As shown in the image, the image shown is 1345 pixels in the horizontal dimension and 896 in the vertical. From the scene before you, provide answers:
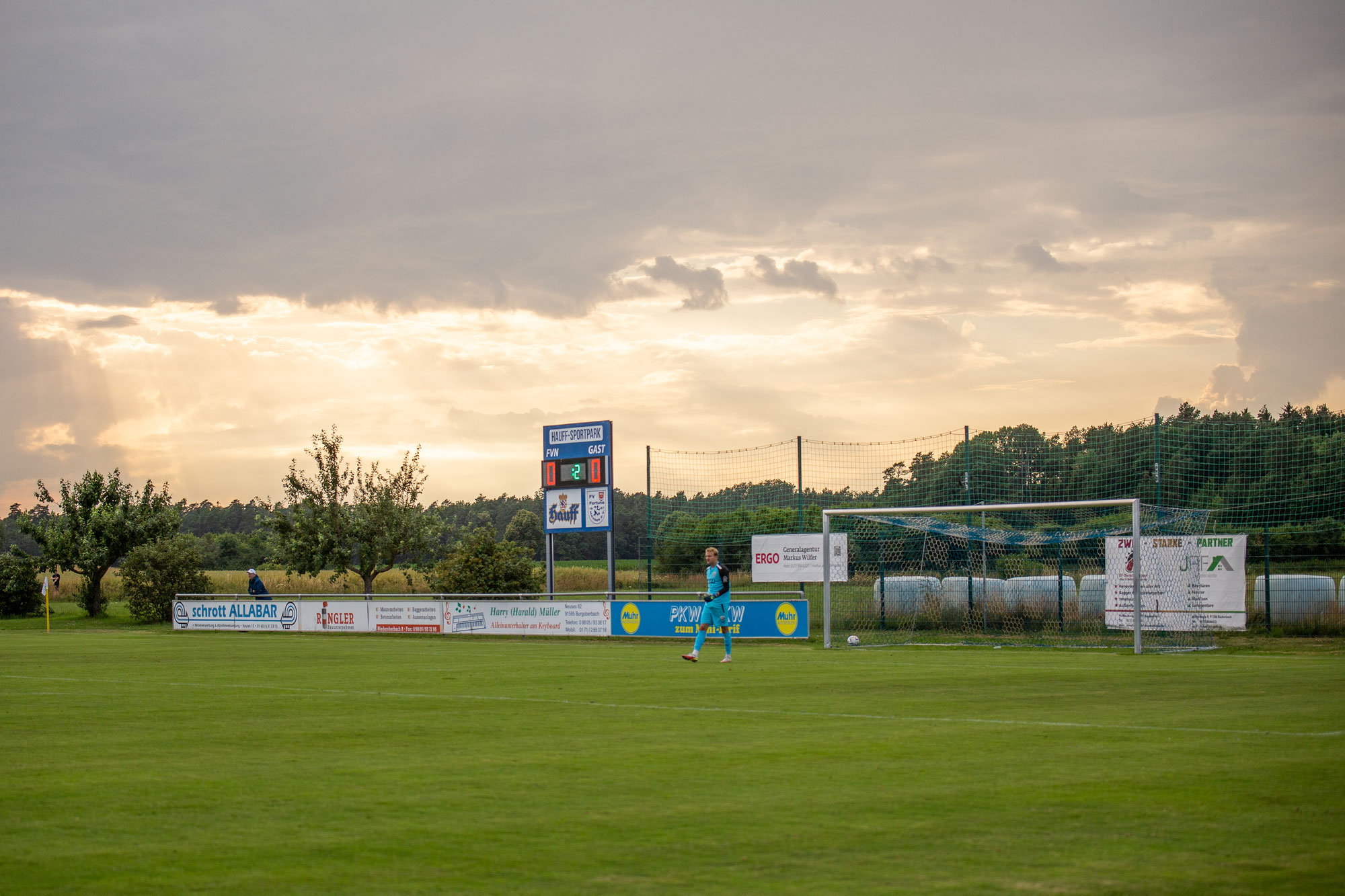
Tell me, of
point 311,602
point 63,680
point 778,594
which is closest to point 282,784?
point 63,680

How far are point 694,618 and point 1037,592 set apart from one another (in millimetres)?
8375

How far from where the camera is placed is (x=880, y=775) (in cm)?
779

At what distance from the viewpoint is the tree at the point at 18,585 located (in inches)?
2005

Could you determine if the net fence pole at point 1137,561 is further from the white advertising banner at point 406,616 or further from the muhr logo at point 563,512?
the white advertising banner at point 406,616

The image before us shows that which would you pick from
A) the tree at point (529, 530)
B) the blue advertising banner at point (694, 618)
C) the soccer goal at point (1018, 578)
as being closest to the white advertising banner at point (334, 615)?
the blue advertising banner at point (694, 618)

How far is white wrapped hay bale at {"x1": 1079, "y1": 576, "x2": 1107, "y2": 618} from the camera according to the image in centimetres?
2784

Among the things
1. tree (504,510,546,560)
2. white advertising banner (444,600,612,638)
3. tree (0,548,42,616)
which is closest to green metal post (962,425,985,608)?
white advertising banner (444,600,612,638)

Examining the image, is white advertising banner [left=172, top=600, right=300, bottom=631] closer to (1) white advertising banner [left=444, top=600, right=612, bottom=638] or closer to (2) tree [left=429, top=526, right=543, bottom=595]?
(2) tree [left=429, top=526, right=543, bottom=595]

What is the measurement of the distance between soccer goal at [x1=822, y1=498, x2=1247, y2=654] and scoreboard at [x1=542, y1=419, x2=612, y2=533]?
6.73 meters

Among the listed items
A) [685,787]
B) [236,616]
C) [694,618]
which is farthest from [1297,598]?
[236,616]

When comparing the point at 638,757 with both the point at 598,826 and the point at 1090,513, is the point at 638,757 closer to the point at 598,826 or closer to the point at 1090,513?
the point at 598,826

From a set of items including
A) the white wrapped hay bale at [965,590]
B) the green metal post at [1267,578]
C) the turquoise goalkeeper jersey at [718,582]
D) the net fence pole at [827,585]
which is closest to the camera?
the turquoise goalkeeper jersey at [718,582]

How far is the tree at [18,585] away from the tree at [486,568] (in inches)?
918

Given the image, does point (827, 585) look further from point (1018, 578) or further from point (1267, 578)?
point (1267, 578)
